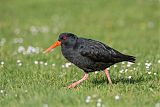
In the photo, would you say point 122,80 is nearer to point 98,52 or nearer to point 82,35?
point 98,52

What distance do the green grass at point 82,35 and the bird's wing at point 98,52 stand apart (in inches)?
21.8

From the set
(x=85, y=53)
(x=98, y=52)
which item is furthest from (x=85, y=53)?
(x=98, y=52)

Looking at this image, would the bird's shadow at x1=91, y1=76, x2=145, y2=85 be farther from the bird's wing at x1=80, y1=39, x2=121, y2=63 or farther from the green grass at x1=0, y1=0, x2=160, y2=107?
the bird's wing at x1=80, y1=39, x2=121, y2=63

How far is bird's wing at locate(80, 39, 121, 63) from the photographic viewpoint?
29.8 ft

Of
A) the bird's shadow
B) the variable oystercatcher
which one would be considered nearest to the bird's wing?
the variable oystercatcher

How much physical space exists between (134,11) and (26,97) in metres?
18.4

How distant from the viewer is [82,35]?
806 inches

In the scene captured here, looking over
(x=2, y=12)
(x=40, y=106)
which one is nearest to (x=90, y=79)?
(x=40, y=106)

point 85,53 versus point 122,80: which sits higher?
point 85,53

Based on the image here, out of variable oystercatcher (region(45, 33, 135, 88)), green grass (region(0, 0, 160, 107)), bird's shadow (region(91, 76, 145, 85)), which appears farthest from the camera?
bird's shadow (region(91, 76, 145, 85))

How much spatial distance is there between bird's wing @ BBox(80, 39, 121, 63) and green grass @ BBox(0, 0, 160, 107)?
55 centimetres

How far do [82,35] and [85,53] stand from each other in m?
11.5

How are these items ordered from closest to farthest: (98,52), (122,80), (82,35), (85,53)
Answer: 1. (85,53)
2. (98,52)
3. (122,80)
4. (82,35)

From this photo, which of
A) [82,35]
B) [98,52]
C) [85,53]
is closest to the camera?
[85,53]
